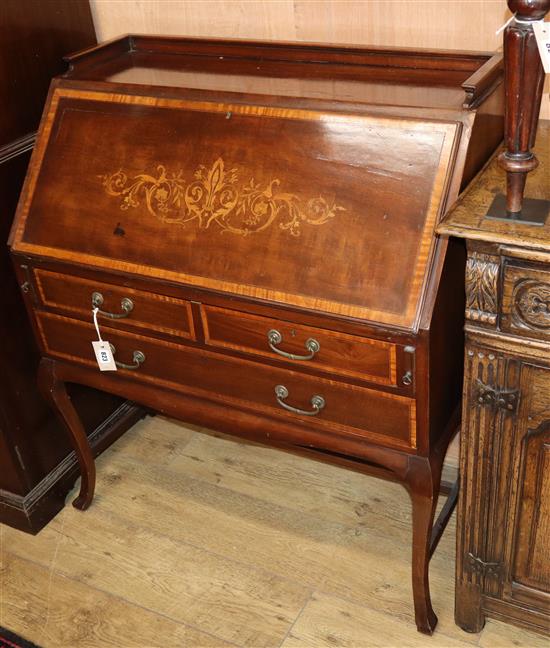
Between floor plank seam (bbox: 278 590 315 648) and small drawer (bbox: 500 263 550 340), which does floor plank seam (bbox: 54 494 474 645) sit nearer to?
floor plank seam (bbox: 278 590 315 648)

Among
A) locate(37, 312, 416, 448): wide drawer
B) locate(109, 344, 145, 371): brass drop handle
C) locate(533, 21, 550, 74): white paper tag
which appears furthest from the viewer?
locate(109, 344, 145, 371): brass drop handle

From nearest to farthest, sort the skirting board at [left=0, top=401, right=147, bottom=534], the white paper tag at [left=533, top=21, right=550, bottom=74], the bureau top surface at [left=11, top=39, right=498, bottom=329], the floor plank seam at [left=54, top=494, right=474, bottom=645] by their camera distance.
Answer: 1. the white paper tag at [left=533, top=21, right=550, bottom=74]
2. the bureau top surface at [left=11, top=39, right=498, bottom=329]
3. the floor plank seam at [left=54, top=494, right=474, bottom=645]
4. the skirting board at [left=0, top=401, right=147, bottom=534]

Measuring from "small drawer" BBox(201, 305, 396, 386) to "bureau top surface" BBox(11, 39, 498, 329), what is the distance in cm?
6

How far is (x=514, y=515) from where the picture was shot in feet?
5.69

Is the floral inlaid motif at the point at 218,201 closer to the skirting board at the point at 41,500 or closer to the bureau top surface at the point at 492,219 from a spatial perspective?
the bureau top surface at the point at 492,219

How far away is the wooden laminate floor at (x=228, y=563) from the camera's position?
Answer: 2.03 meters

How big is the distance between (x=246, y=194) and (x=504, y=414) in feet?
2.27

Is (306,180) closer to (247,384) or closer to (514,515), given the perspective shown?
(247,384)

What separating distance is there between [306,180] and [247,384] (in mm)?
473

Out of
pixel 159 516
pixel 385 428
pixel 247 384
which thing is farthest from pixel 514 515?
pixel 159 516

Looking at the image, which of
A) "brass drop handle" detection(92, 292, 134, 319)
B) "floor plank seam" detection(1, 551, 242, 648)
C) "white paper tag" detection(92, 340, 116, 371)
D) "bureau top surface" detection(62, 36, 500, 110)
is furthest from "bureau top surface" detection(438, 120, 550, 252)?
"floor plank seam" detection(1, 551, 242, 648)

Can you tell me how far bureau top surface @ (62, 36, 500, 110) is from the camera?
1.76 meters

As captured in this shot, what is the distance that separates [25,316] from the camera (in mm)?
2287

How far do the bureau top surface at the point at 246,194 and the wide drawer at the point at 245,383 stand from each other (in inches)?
7.3
